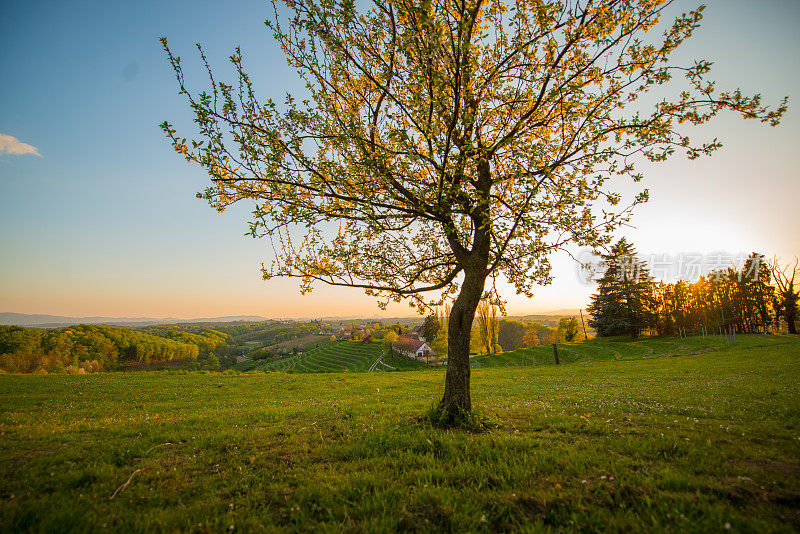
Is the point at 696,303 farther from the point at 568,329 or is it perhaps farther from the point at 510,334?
the point at 510,334

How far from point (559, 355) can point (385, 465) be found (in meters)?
51.9

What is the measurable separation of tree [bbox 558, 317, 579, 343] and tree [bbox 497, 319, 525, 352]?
37602 millimetres

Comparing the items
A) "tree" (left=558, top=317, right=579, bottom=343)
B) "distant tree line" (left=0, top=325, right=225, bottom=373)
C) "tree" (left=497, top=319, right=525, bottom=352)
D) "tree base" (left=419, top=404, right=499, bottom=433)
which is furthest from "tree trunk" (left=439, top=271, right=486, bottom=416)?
"tree" (left=497, top=319, right=525, bottom=352)

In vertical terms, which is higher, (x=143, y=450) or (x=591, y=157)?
(x=591, y=157)

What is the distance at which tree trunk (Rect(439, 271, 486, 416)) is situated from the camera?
7.71 meters

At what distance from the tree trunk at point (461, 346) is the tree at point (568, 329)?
79.2 meters

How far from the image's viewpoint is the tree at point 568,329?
7462 cm

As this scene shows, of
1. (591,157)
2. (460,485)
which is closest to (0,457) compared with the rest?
(460,485)

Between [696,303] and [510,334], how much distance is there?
6688 cm

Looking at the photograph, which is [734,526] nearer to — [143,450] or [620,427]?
[620,427]

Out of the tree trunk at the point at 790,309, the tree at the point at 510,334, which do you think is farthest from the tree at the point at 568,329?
the tree at the point at 510,334

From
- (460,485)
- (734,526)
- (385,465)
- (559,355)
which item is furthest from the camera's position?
(559,355)

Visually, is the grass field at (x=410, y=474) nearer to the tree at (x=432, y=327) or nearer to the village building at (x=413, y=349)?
the tree at (x=432, y=327)

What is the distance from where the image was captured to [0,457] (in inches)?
213
